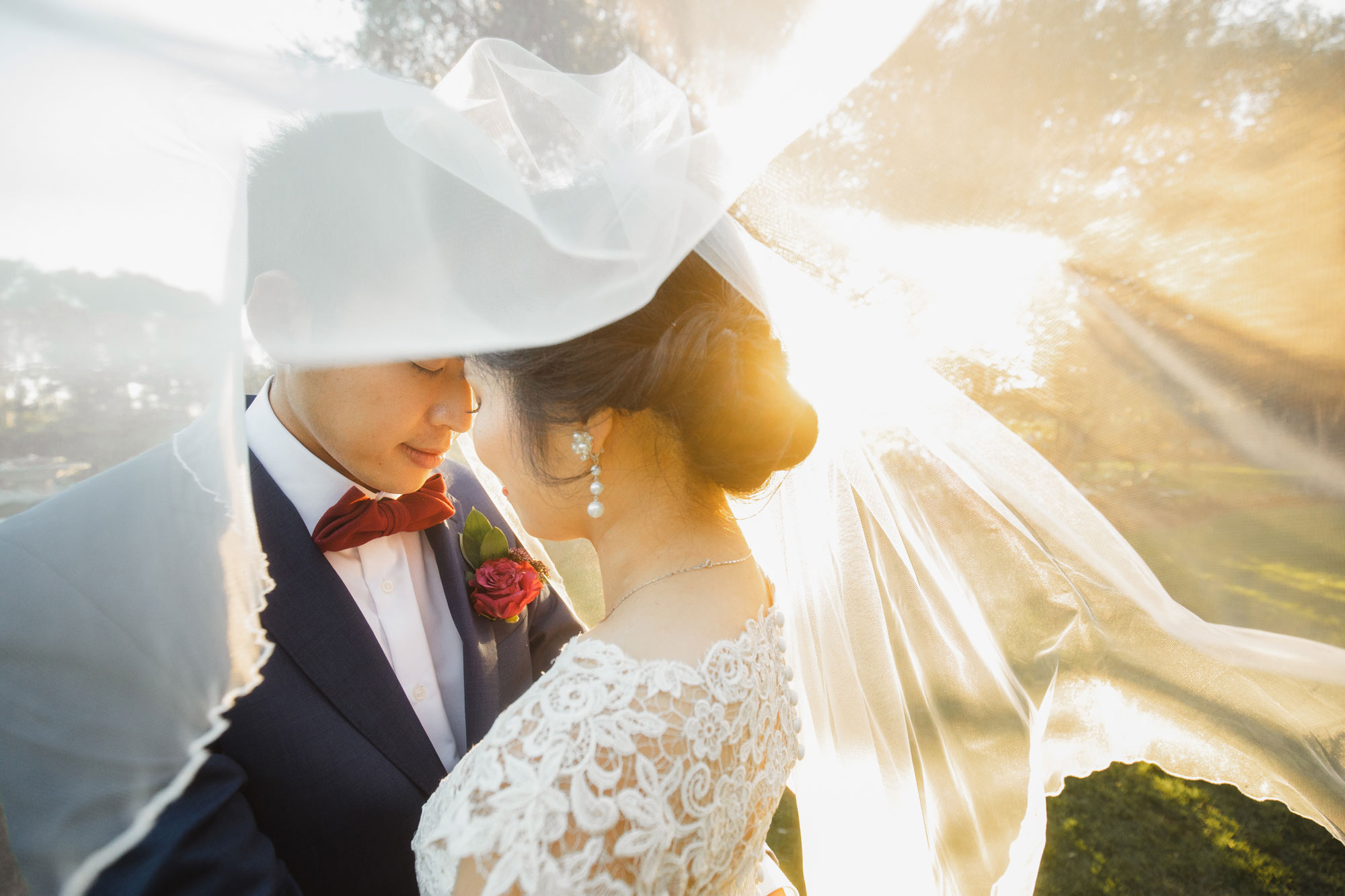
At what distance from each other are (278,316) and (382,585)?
3.32 ft

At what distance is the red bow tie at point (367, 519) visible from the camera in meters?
1.98

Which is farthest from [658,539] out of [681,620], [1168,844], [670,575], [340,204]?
[1168,844]

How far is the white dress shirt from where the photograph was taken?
208cm

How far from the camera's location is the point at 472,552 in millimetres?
2395

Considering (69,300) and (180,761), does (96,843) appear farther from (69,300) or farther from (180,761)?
(69,300)

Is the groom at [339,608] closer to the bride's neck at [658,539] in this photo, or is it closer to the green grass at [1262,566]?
the bride's neck at [658,539]

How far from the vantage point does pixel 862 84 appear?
1.46 meters

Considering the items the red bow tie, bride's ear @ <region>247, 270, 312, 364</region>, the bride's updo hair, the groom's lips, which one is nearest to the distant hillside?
bride's ear @ <region>247, 270, 312, 364</region>

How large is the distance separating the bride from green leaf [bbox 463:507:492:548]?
1.63 ft

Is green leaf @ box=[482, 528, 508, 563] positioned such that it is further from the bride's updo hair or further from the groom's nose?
the bride's updo hair

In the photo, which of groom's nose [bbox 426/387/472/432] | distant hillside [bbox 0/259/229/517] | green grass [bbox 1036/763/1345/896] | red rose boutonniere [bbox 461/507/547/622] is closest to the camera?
distant hillside [bbox 0/259/229/517]

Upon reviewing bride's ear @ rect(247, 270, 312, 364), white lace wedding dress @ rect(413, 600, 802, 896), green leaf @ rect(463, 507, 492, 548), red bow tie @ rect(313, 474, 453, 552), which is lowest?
green leaf @ rect(463, 507, 492, 548)

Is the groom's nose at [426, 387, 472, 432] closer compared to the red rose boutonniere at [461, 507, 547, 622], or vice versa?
the groom's nose at [426, 387, 472, 432]

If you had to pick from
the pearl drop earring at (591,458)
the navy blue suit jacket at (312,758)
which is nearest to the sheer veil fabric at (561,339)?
the pearl drop earring at (591,458)
